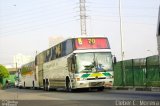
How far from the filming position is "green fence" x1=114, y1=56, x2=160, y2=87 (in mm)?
30203

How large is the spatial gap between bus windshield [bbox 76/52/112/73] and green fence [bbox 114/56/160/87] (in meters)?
3.32

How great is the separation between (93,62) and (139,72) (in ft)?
20.3

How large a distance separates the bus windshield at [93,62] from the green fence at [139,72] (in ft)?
10.9

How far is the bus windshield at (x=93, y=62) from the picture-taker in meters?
28.2

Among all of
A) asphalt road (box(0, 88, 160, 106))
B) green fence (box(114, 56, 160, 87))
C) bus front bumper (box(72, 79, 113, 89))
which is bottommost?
asphalt road (box(0, 88, 160, 106))

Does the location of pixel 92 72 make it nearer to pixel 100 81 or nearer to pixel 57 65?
pixel 100 81

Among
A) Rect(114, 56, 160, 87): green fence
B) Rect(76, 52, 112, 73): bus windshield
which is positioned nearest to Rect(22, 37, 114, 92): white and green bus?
Rect(76, 52, 112, 73): bus windshield

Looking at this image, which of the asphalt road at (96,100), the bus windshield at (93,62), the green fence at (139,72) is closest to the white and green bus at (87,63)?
the bus windshield at (93,62)

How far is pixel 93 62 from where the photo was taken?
28.4 meters

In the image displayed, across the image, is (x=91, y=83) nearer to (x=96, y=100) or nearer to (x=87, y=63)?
(x=87, y=63)

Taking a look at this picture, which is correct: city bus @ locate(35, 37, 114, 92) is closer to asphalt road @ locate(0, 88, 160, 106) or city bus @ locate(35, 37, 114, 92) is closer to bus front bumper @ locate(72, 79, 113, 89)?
bus front bumper @ locate(72, 79, 113, 89)

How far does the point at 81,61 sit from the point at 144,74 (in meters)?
6.15

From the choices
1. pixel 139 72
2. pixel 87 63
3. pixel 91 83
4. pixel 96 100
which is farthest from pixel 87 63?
pixel 96 100

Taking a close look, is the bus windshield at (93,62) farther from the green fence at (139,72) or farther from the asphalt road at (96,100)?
the asphalt road at (96,100)
